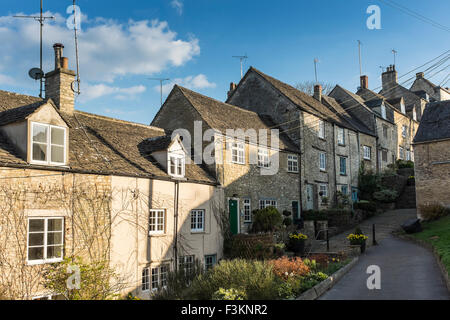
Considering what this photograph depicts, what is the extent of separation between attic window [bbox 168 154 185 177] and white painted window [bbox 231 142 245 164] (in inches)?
170

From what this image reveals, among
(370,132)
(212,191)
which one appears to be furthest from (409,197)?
(212,191)

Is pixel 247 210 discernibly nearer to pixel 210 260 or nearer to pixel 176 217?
pixel 210 260

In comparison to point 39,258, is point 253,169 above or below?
above

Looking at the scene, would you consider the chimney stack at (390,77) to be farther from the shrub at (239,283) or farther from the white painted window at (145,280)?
the shrub at (239,283)

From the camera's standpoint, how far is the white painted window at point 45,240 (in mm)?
13836

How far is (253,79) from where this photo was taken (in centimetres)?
3391

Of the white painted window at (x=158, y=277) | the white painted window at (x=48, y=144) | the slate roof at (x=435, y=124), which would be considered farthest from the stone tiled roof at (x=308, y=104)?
the white painted window at (x=48, y=144)

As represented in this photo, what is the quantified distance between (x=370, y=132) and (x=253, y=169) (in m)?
19.9

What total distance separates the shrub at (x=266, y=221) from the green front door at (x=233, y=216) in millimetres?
1223

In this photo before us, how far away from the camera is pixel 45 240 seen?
1416 cm

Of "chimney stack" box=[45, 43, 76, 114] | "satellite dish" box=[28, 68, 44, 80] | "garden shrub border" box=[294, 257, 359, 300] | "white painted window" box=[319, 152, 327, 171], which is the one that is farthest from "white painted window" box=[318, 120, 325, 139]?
"satellite dish" box=[28, 68, 44, 80]

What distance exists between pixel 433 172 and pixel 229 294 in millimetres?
23942

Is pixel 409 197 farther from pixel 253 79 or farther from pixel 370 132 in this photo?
pixel 253 79
